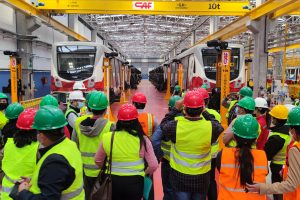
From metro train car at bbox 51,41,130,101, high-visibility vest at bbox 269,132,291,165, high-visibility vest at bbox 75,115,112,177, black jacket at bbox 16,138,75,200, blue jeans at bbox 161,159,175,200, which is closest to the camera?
black jacket at bbox 16,138,75,200

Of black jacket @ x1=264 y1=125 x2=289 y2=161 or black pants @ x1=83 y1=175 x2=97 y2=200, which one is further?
black jacket @ x1=264 y1=125 x2=289 y2=161

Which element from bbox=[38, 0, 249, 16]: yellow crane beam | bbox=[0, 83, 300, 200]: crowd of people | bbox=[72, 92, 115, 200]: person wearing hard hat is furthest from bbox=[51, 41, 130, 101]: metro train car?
bbox=[72, 92, 115, 200]: person wearing hard hat

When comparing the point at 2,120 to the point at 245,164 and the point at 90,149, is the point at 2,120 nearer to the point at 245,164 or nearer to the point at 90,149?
the point at 90,149

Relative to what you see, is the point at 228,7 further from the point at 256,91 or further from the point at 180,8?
the point at 256,91

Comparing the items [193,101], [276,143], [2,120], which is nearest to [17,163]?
[193,101]

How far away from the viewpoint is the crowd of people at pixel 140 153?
6.57 feet

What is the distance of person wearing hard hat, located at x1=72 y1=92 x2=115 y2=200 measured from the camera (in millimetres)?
3219

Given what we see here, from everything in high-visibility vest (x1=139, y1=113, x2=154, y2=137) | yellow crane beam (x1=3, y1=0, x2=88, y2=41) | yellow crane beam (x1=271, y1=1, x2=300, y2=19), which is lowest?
high-visibility vest (x1=139, y1=113, x2=154, y2=137)

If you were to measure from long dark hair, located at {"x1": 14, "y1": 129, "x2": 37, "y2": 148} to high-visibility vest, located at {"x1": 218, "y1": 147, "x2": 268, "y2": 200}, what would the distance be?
1.54 m

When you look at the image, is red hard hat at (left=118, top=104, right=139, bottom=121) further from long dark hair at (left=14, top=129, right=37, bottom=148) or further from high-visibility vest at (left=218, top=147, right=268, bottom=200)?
high-visibility vest at (left=218, top=147, right=268, bottom=200)

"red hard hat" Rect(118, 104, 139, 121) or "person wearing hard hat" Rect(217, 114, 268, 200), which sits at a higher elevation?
"red hard hat" Rect(118, 104, 139, 121)

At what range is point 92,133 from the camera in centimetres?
321

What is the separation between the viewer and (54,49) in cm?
1173

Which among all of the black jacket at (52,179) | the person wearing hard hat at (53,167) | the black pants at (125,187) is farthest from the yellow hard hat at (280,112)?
the black jacket at (52,179)
